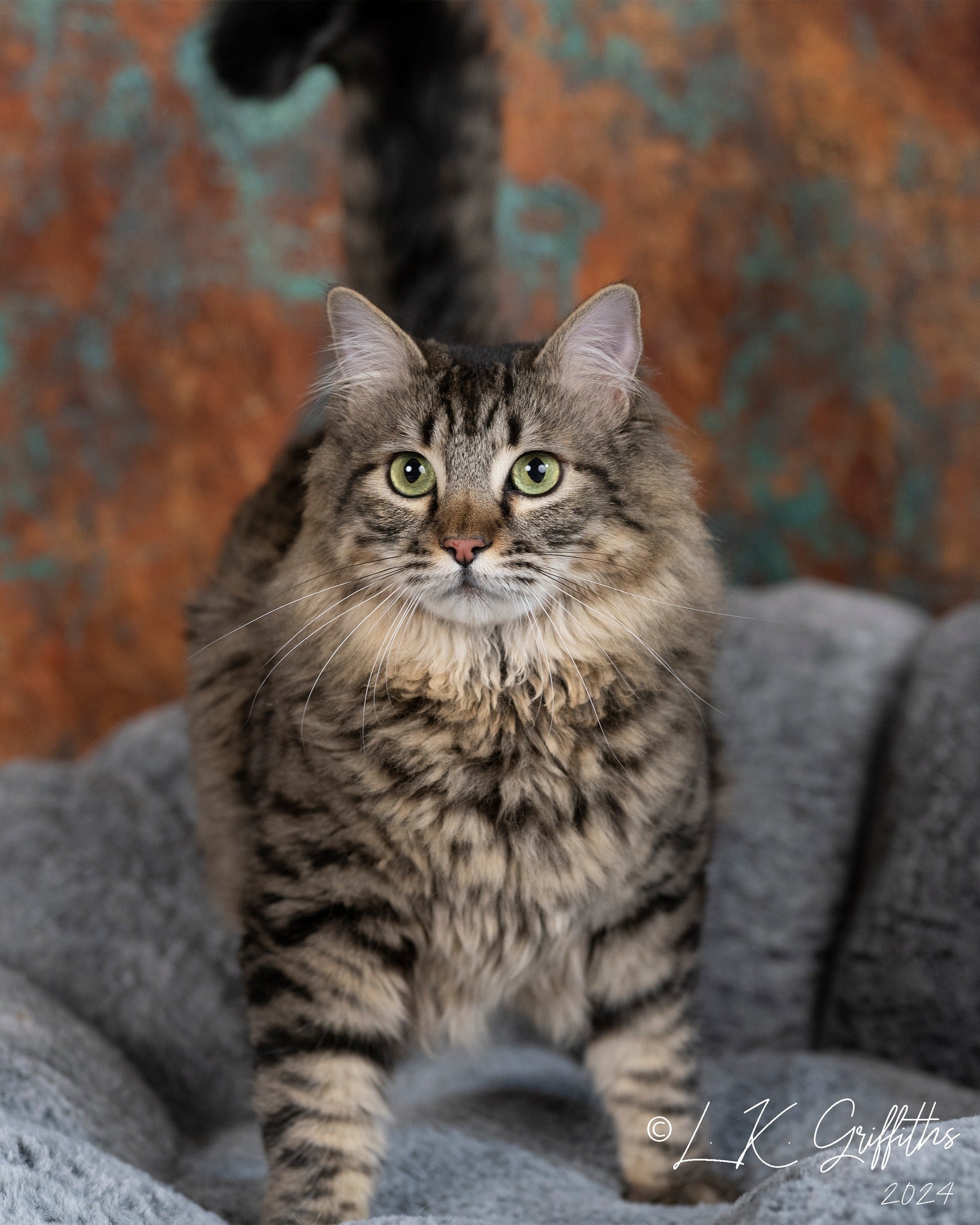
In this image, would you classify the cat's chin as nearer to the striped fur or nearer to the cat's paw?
the striped fur

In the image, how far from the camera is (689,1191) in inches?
57.2

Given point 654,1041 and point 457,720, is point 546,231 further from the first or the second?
point 654,1041

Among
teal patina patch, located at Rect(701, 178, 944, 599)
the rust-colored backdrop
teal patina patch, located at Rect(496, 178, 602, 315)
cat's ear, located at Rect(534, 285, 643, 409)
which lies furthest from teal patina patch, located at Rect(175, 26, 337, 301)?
cat's ear, located at Rect(534, 285, 643, 409)

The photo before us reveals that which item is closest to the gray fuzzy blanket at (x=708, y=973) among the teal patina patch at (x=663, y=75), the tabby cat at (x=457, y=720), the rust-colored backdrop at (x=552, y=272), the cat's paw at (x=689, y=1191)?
the cat's paw at (x=689, y=1191)

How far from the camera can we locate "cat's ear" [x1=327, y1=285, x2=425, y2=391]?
1.38m

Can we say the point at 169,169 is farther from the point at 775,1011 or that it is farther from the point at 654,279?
the point at 775,1011

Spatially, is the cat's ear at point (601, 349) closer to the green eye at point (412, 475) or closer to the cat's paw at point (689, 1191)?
the green eye at point (412, 475)

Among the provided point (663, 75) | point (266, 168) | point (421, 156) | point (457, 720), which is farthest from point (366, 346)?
point (663, 75)

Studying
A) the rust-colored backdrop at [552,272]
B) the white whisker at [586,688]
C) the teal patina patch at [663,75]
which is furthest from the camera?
the teal patina patch at [663,75]

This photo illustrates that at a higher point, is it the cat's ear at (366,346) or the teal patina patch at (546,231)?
the teal patina patch at (546,231)

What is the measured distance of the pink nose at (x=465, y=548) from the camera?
1.22 m

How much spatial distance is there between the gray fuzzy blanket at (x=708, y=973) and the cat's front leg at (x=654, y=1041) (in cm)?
6

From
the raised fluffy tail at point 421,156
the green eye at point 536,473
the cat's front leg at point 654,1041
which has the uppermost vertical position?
the raised fluffy tail at point 421,156

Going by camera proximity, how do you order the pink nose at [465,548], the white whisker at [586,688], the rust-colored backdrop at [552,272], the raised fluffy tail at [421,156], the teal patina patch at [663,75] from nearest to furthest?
the pink nose at [465,548] < the white whisker at [586,688] < the raised fluffy tail at [421,156] < the rust-colored backdrop at [552,272] < the teal patina patch at [663,75]
